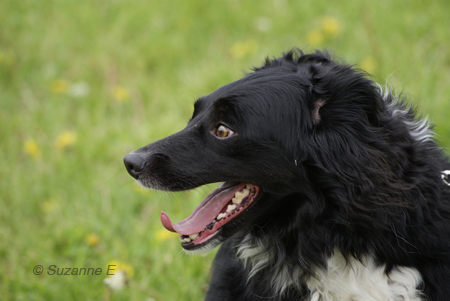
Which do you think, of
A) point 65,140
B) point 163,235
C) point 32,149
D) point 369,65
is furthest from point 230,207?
point 369,65

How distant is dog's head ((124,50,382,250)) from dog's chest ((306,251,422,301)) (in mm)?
374

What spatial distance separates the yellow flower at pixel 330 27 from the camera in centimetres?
500

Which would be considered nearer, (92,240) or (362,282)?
(362,282)

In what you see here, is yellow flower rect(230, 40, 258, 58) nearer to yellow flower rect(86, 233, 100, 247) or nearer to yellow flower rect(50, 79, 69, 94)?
yellow flower rect(50, 79, 69, 94)

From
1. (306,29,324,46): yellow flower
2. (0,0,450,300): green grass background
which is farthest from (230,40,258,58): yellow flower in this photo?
(306,29,324,46): yellow flower

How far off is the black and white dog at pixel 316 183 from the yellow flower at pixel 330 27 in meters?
2.94

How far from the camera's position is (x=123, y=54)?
566cm

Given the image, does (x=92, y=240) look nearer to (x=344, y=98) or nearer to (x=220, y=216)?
(x=220, y=216)

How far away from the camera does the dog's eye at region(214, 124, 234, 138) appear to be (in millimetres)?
2129

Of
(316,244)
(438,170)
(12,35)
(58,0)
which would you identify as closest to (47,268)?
(316,244)

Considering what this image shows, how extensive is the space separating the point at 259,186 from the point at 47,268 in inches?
76.7

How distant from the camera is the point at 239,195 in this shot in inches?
86.1

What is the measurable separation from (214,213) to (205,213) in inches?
2.0

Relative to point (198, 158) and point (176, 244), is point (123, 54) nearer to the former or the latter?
point (176, 244)
